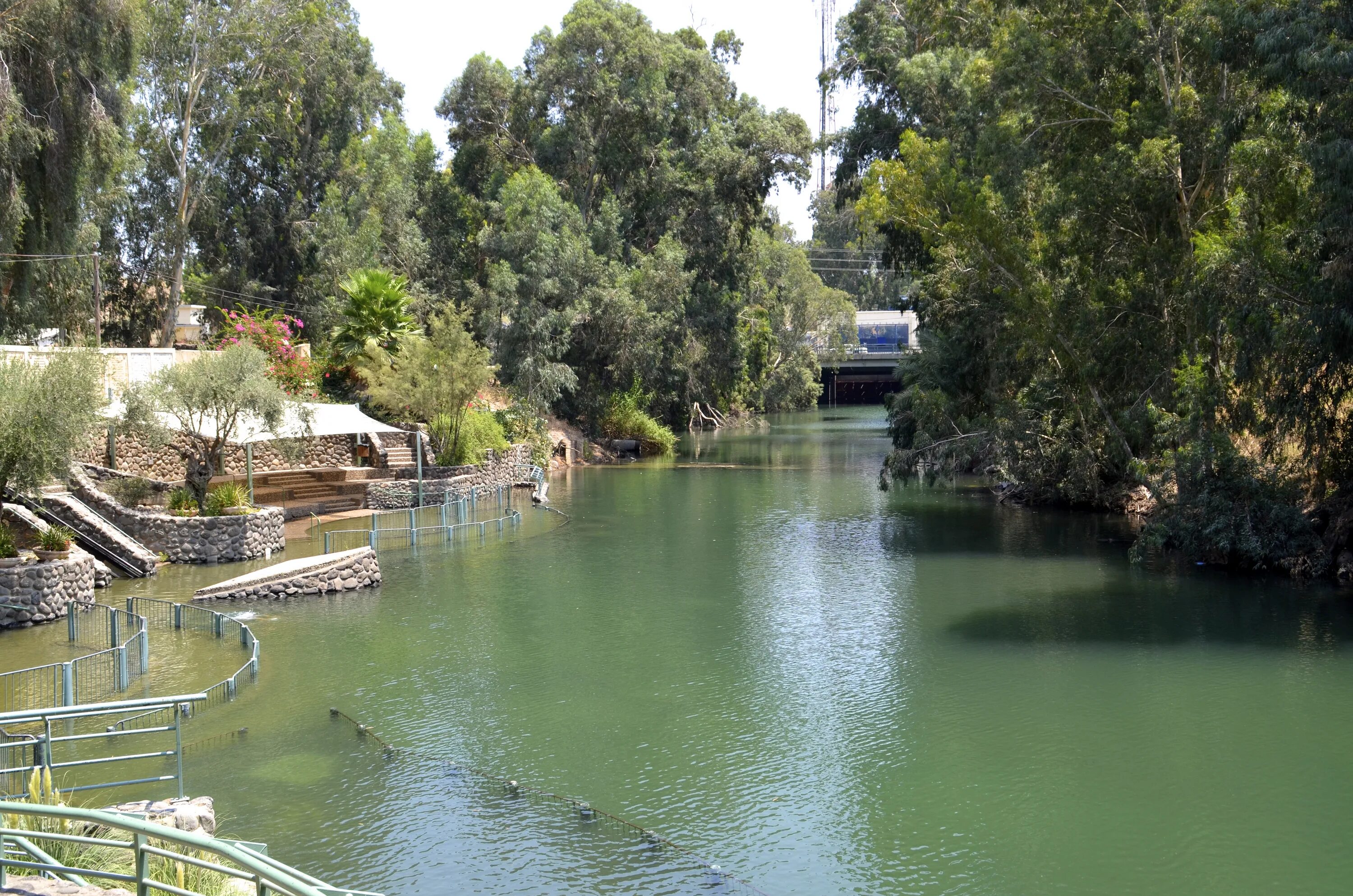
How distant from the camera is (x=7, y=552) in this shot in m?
20.5

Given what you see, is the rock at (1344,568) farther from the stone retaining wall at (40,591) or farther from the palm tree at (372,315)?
the palm tree at (372,315)

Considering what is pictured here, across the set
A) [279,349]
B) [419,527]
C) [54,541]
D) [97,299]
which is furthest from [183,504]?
[97,299]

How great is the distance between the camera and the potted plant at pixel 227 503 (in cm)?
2667

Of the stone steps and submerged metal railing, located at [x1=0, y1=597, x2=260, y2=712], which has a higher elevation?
the stone steps

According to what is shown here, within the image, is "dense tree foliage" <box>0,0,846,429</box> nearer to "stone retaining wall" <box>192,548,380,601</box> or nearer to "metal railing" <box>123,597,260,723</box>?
"stone retaining wall" <box>192,548,380,601</box>

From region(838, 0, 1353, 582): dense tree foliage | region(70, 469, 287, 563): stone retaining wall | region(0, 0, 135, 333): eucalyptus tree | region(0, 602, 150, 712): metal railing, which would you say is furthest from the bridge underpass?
region(0, 602, 150, 712): metal railing

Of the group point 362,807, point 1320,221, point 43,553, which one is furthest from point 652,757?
point 1320,221

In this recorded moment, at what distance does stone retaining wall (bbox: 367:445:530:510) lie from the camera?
35.2 metres

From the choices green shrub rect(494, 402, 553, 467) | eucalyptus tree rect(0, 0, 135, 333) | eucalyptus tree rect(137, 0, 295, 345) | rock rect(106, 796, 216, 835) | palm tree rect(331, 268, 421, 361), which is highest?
eucalyptus tree rect(137, 0, 295, 345)

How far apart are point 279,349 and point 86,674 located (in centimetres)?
2318

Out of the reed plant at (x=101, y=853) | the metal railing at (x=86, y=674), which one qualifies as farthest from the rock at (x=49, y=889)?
the metal railing at (x=86, y=674)

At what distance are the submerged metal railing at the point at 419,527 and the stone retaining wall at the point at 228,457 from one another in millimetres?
2645

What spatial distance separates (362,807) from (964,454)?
24.3m

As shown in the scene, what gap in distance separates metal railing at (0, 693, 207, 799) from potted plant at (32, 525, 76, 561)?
22.6 feet
